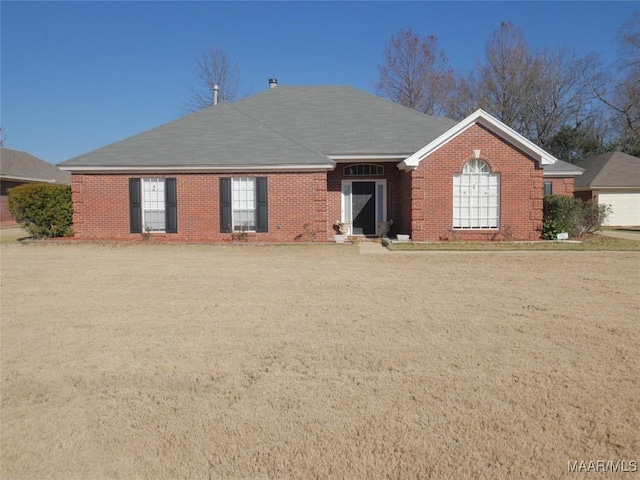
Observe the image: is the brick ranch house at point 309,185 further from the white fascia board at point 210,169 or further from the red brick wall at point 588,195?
the red brick wall at point 588,195

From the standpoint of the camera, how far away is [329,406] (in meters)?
4.18

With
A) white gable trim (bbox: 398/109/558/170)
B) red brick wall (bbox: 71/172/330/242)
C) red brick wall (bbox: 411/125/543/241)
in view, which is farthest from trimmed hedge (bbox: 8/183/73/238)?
red brick wall (bbox: 411/125/543/241)

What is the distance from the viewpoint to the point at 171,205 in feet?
60.3

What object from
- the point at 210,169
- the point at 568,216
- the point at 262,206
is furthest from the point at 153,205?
the point at 568,216

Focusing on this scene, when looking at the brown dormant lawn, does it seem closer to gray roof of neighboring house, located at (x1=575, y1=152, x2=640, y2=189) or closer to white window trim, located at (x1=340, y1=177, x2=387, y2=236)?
white window trim, located at (x1=340, y1=177, x2=387, y2=236)

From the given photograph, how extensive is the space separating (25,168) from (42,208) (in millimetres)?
19448

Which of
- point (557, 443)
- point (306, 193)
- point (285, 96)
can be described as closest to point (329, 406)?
point (557, 443)

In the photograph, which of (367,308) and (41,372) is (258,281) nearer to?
(367,308)

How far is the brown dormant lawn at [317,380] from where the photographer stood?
3.45m

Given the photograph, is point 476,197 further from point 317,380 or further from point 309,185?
point 317,380

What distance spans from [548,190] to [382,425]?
2325 centimetres

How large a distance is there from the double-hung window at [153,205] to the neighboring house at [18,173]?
14.4 meters

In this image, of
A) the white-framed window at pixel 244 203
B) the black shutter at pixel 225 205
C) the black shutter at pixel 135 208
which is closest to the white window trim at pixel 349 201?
the white-framed window at pixel 244 203

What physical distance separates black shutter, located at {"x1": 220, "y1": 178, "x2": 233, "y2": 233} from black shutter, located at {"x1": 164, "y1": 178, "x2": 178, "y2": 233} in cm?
170
